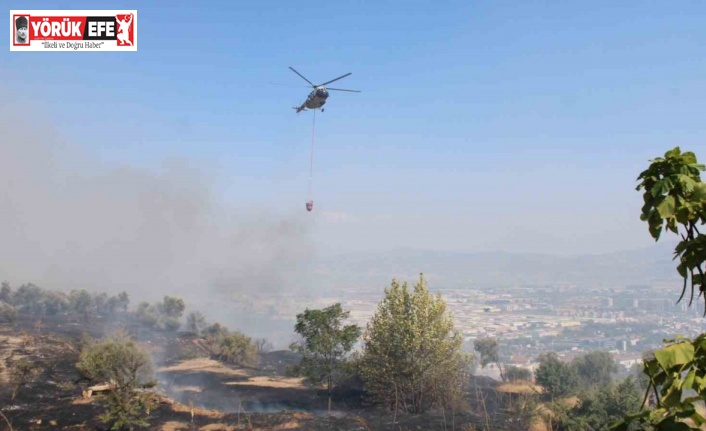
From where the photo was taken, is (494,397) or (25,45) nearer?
(25,45)

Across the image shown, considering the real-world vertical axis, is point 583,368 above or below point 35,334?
below

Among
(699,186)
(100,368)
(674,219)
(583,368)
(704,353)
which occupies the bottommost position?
(583,368)

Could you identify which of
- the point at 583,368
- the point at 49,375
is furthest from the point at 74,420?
the point at 583,368

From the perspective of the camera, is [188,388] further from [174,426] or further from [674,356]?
[674,356]

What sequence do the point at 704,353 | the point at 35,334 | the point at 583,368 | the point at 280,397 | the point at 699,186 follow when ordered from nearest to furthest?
1. the point at 704,353
2. the point at 699,186
3. the point at 280,397
4. the point at 35,334
5. the point at 583,368

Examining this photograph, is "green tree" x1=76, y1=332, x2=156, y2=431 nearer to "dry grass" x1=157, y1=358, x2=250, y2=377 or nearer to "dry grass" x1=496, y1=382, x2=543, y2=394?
"dry grass" x1=157, y1=358, x2=250, y2=377

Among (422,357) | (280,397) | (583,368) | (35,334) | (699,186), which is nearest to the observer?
(699,186)

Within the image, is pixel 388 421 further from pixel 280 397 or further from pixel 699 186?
pixel 699 186
